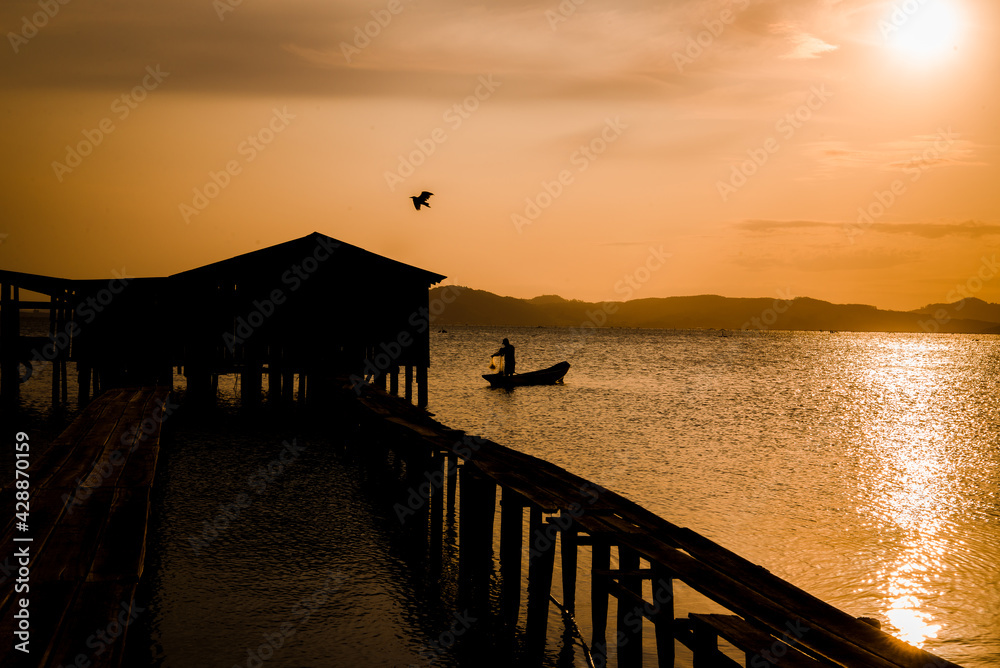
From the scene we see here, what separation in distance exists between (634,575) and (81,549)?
15.6 feet

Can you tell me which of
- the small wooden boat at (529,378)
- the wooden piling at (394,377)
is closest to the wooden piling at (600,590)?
the wooden piling at (394,377)

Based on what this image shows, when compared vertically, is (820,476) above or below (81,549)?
below

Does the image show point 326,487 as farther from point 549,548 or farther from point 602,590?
point 602,590

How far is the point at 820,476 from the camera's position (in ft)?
72.0

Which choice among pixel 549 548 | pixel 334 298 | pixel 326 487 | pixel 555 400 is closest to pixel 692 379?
pixel 555 400

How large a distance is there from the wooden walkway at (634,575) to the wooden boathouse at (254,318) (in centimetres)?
1360

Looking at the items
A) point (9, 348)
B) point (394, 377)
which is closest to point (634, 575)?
point (394, 377)

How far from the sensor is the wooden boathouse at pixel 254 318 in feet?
83.7

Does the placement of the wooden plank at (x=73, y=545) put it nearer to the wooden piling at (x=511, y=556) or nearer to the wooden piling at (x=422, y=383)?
the wooden piling at (x=511, y=556)

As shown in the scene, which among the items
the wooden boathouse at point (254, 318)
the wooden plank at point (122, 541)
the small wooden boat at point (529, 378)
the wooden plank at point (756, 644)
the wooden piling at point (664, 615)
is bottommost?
the small wooden boat at point (529, 378)

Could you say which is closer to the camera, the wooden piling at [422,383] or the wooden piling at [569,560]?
the wooden piling at [569,560]

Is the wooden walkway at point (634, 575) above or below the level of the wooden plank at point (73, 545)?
below

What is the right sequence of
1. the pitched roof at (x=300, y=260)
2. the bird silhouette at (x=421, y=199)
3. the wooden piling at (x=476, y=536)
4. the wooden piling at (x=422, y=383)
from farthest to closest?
the wooden piling at (x=422, y=383), the pitched roof at (x=300, y=260), the bird silhouette at (x=421, y=199), the wooden piling at (x=476, y=536)

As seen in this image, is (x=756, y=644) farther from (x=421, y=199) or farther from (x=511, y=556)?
(x=421, y=199)
